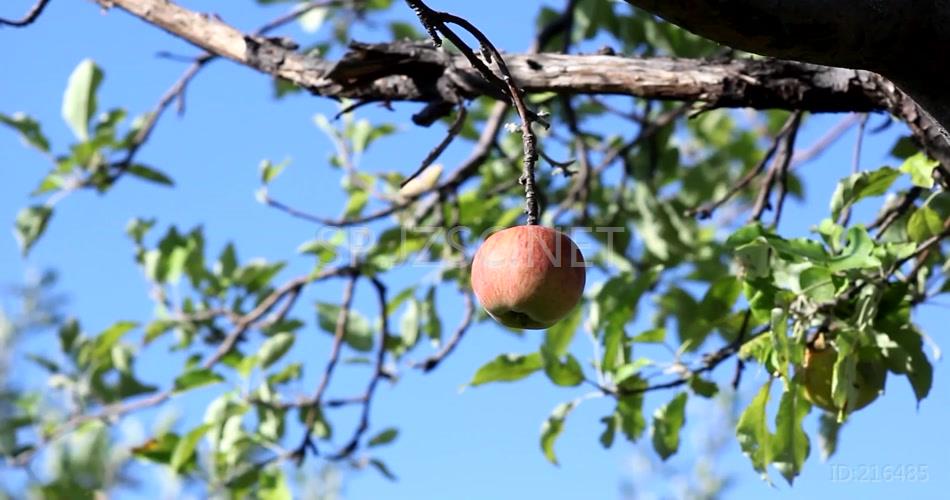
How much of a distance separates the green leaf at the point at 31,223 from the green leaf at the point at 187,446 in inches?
30.1

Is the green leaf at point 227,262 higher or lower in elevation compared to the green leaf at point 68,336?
higher

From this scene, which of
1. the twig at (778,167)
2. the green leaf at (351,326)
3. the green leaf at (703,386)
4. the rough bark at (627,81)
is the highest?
the twig at (778,167)

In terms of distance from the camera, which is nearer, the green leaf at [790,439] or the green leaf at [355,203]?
the green leaf at [790,439]

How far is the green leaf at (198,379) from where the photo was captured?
315 cm

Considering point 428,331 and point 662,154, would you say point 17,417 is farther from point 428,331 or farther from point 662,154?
point 662,154

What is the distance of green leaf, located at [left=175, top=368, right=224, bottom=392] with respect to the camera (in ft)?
10.3

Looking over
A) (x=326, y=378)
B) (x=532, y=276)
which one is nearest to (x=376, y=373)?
(x=326, y=378)

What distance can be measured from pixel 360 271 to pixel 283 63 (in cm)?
118

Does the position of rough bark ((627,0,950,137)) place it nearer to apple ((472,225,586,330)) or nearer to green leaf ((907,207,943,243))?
apple ((472,225,586,330))

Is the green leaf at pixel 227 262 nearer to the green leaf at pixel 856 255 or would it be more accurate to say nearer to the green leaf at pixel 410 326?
the green leaf at pixel 410 326

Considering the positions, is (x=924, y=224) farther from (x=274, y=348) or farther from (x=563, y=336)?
(x=274, y=348)

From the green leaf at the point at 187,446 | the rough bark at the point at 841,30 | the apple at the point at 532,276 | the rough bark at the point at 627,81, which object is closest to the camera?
the rough bark at the point at 841,30

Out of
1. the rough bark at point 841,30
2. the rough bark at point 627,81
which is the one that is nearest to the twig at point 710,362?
the rough bark at point 627,81

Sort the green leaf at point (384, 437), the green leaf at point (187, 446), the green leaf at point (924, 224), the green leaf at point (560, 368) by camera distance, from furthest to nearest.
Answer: the green leaf at point (384, 437)
the green leaf at point (187, 446)
the green leaf at point (560, 368)
the green leaf at point (924, 224)
